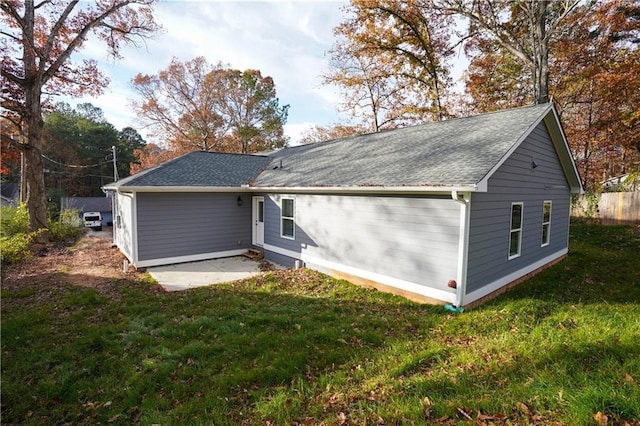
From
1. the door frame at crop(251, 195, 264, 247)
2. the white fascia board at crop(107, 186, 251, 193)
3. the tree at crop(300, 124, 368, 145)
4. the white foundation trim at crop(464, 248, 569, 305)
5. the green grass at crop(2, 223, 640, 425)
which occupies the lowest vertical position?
the green grass at crop(2, 223, 640, 425)

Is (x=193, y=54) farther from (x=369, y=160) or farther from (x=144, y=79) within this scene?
(x=369, y=160)

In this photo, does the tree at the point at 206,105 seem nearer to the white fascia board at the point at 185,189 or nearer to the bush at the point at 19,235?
the bush at the point at 19,235

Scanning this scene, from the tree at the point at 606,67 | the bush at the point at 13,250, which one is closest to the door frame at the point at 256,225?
the bush at the point at 13,250

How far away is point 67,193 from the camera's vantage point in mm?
36281

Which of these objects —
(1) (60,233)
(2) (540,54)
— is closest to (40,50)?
(1) (60,233)

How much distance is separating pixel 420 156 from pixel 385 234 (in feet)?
7.33

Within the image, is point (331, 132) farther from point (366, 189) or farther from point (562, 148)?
point (366, 189)

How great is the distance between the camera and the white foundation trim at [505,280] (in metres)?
6.27

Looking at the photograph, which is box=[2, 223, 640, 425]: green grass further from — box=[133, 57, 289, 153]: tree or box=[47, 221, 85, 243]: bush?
box=[133, 57, 289, 153]: tree

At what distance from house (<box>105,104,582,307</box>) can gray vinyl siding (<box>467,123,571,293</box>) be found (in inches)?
1.5

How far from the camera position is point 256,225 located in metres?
11.4

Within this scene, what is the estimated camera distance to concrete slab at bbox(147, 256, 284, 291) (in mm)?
8148

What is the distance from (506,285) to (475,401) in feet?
17.1

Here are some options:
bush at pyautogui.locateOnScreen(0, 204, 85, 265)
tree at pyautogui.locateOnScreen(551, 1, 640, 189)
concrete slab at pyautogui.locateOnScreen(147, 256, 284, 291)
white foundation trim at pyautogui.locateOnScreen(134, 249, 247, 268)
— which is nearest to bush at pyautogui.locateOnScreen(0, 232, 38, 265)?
bush at pyautogui.locateOnScreen(0, 204, 85, 265)
